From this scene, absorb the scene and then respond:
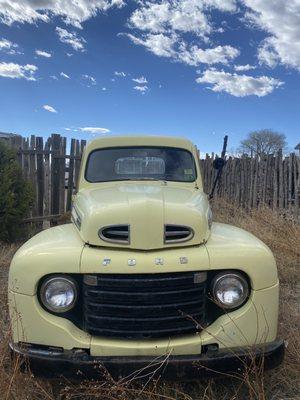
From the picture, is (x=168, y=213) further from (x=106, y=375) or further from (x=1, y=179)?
(x=1, y=179)

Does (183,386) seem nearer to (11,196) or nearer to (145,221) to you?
(145,221)

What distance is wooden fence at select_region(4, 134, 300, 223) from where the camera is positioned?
998 centimetres

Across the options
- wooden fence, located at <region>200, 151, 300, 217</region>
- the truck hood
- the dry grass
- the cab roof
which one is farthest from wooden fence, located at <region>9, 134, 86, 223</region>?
the truck hood

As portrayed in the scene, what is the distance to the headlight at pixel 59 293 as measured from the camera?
2.91 m

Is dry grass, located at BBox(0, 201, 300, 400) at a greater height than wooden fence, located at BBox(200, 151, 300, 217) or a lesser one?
lesser

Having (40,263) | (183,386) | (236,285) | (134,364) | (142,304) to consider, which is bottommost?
(183,386)

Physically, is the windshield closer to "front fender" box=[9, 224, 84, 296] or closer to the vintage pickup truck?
the vintage pickup truck

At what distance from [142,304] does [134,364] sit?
364mm

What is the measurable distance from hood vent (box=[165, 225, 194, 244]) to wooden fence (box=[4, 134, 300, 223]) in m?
7.07

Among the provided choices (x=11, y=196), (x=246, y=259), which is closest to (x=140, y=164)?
(x=246, y=259)

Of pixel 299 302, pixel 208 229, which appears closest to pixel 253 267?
pixel 208 229

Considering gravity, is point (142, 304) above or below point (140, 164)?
below

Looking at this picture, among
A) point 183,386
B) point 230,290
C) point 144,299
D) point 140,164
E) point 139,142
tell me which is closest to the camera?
point 144,299

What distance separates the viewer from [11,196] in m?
7.83
